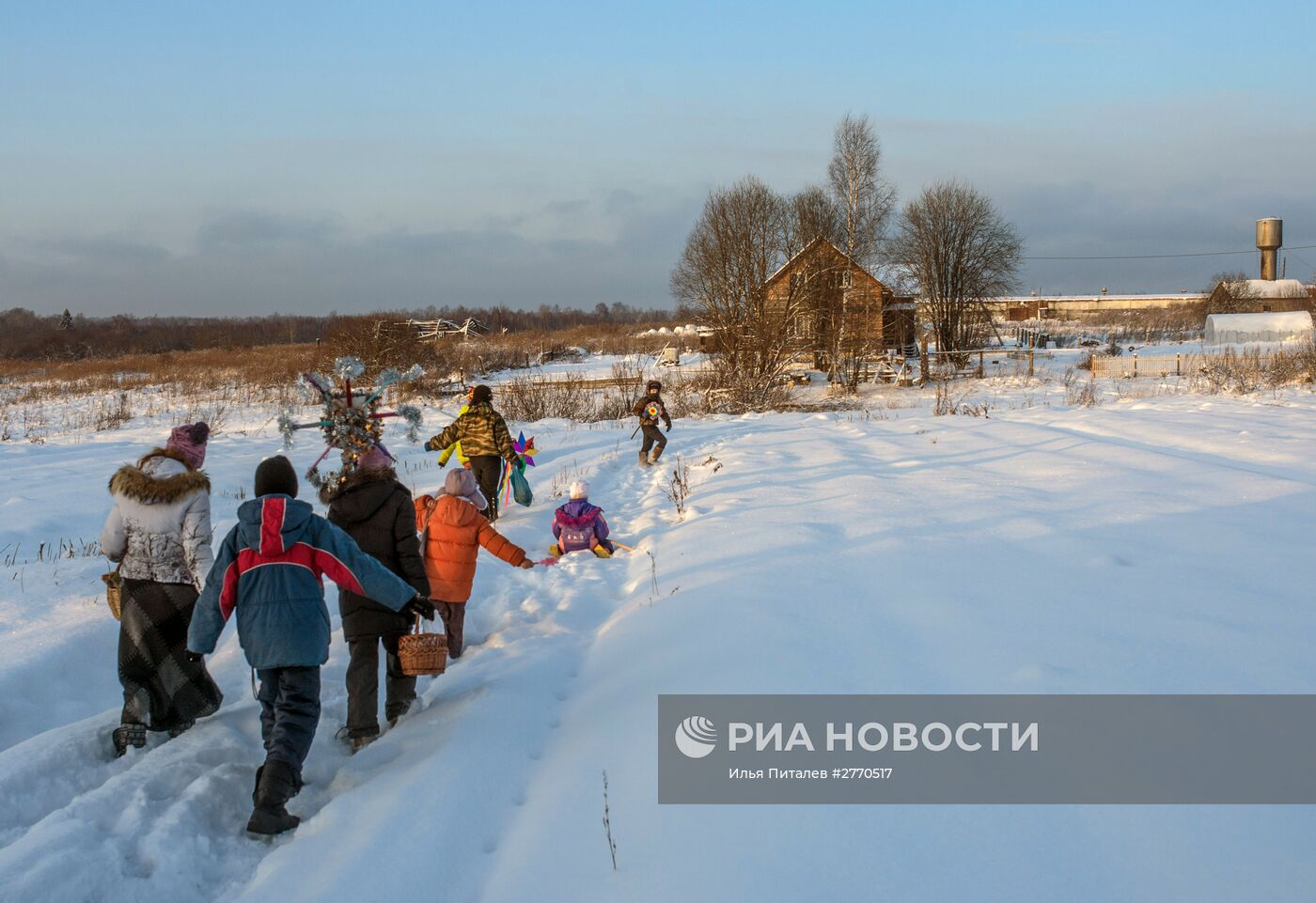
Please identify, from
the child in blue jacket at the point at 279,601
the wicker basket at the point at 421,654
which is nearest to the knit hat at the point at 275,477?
the child in blue jacket at the point at 279,601

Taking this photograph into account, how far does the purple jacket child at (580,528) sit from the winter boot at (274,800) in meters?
4.27

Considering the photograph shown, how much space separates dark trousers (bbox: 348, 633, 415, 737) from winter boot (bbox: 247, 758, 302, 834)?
0.70 m

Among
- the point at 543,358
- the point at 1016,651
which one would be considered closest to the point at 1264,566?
the point at 1016,651

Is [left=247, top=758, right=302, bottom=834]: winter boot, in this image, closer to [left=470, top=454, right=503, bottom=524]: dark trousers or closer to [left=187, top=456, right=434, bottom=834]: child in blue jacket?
[left=187, top=456, right=434, bottom=834]: child in blue jacket

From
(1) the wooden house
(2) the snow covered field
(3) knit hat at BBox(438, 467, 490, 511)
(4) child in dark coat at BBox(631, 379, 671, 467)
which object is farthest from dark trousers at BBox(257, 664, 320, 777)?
Answer: (1) the wooden house

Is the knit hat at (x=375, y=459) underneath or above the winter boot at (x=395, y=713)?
above

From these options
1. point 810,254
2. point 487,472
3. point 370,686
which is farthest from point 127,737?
point 810,254

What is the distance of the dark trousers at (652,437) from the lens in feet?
42.5

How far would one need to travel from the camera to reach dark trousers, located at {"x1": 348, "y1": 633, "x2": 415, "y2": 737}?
436 cm

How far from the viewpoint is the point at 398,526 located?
183 inches

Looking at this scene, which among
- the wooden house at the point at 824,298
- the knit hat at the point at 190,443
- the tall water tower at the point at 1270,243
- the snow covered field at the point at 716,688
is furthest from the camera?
the tall water tower at the point at 1270,243

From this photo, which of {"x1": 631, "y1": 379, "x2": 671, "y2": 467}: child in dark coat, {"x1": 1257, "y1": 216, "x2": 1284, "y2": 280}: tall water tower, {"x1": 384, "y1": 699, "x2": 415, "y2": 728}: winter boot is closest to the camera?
{"x1": 384, "y1": 699, "x2": 415, "y2": 728}: winter boot

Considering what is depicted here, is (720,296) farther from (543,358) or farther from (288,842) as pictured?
(288,842)

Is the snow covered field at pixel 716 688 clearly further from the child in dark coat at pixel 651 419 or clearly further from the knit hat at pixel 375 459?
the child in dark coat at pixel 651 419
